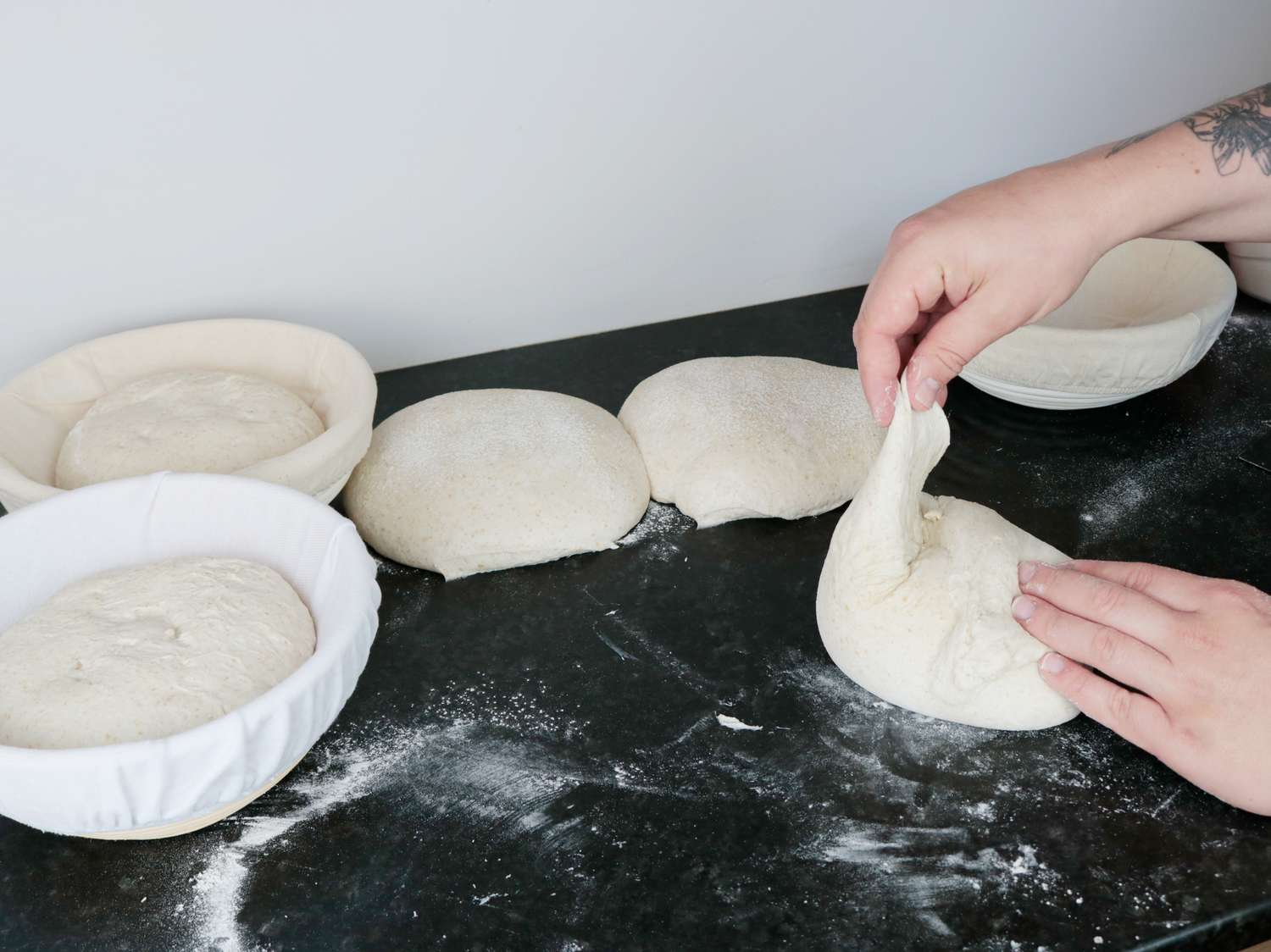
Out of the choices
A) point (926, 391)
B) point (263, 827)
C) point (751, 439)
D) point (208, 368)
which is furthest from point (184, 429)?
point (926, 391)

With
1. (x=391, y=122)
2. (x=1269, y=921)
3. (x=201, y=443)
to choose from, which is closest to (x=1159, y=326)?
(x=1269, y=921)

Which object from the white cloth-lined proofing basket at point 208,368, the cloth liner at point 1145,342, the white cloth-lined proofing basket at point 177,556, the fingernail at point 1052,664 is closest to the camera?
the white cloth-lined proofing basket at point 177,556

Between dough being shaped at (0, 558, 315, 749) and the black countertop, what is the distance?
0.66 ft

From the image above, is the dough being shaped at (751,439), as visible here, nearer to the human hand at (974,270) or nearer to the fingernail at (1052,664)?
the human hand at (974,270)

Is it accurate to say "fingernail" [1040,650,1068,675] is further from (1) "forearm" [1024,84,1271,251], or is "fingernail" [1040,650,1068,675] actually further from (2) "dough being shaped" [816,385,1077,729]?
(1) "forearm" [1024,84,1271,251]

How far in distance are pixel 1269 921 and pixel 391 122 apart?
1.62 meters

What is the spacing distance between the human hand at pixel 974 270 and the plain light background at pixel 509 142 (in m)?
0.80

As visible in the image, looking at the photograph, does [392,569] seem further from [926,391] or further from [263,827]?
[926,391]

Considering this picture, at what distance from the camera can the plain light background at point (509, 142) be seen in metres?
1.60

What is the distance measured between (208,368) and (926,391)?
109 centimetres

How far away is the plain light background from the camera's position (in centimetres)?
160

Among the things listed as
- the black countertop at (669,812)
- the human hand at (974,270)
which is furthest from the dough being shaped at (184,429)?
the human hand at (974,270)

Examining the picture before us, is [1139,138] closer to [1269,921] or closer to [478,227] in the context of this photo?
[1269,921]

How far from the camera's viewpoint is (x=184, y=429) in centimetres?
143
